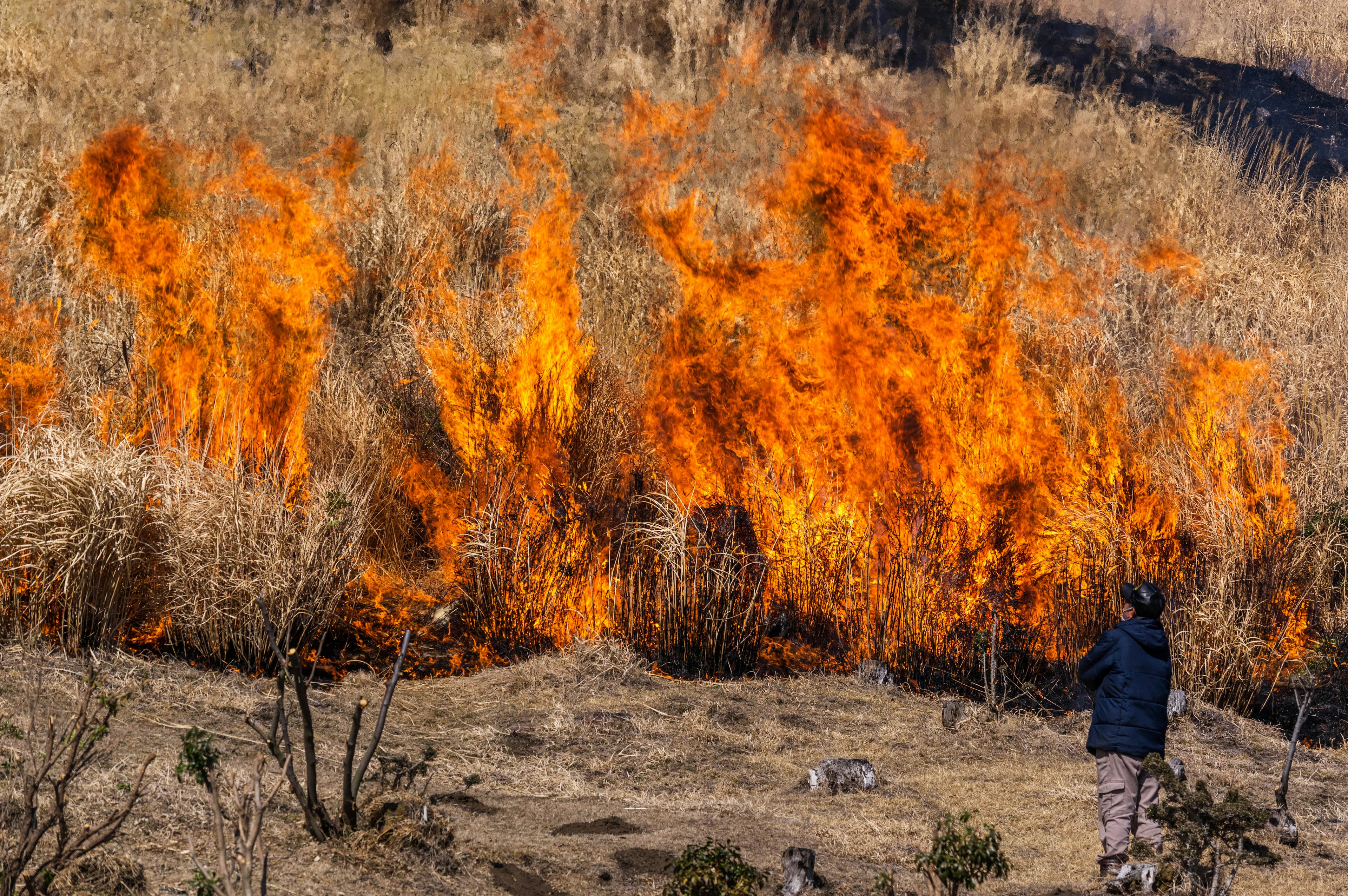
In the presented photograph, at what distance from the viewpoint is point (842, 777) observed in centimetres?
672

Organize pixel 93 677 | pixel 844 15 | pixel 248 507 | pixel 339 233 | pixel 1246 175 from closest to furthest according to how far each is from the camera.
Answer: pixel 93 677
pixel 248 507
pixel 339 233
pixel 1246 175
pixel 844 15

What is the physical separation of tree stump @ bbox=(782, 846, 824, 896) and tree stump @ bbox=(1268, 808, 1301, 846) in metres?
2.53

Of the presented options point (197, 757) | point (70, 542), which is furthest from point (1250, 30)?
point (197, 757)

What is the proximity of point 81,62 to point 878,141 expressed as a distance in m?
13.2

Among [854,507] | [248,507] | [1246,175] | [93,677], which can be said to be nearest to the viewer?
[93,677]

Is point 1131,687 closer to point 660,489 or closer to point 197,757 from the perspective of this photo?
point 197,757

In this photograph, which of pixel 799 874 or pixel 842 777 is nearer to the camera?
pixel 799 874

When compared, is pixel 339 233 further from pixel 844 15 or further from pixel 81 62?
pixel 844 15

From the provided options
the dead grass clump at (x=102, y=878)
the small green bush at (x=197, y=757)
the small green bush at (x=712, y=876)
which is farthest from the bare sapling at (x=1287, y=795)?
the dead grass clump at (x=102, y=878)

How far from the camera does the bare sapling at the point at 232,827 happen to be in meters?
3.09

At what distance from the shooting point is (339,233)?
14.8 meters

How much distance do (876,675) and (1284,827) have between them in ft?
11.0

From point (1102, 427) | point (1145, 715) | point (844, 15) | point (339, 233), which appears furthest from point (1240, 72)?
point (1145, 715)

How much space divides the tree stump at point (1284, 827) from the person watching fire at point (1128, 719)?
0.88 metres
